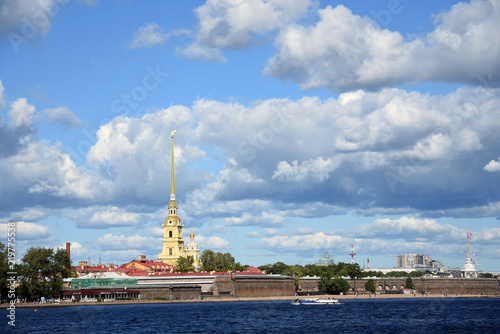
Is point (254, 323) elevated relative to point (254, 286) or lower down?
lower down

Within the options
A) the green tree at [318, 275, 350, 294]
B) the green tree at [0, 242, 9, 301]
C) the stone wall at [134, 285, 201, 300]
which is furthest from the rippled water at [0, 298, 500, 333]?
the green tree at [318, 275, 350, 294]

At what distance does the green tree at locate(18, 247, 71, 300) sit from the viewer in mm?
135375

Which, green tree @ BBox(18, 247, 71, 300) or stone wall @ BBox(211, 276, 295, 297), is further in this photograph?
stone wall @ BBox(211, 276, 295, 297)

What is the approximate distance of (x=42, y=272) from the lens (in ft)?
457

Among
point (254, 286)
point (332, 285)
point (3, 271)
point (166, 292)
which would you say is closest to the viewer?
point (3, 271)

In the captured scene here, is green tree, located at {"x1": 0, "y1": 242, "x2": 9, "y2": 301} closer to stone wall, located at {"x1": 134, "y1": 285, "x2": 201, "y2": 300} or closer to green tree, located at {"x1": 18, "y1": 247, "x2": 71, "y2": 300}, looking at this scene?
green tree, located at {"x1": 18, "y1": 247, "x2": 71, "y2": 300}

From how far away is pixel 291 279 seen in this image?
188500mm

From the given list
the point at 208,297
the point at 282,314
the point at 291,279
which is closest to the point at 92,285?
the point at 208,297

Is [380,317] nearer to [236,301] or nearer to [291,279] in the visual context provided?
[236,301]

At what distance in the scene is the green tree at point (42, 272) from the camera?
135m

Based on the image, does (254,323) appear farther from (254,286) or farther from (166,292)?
(254,286)

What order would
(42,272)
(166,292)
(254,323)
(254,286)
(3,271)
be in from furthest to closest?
(254,286), (166,292), (42,272), (3,271), (254,323)

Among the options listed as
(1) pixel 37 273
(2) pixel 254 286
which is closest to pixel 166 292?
(2) pixel 254 286

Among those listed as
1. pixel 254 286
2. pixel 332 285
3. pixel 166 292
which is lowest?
pixel 166 292
